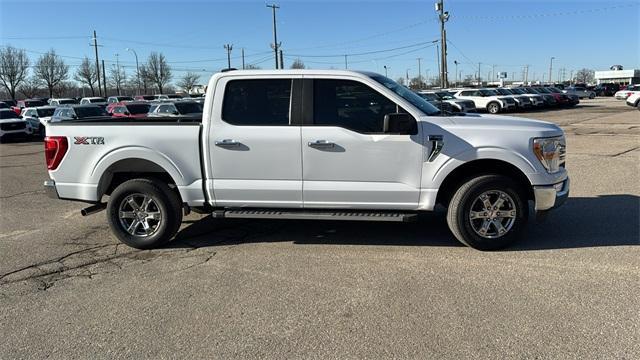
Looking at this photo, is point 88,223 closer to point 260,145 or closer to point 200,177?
point 200,177

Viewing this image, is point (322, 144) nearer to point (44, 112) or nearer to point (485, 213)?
point (485, 213)

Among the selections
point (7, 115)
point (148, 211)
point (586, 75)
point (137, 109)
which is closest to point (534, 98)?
point (137, 109)

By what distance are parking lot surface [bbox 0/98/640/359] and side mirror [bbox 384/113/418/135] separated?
1307 mm

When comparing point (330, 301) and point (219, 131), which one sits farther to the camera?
point (219, 131)

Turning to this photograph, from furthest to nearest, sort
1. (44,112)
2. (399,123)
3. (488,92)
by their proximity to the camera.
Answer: (488,92) → (44,112) → (399,123)

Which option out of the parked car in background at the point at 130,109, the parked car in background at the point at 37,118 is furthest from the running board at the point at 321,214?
the parked car in background at the point at 37,118

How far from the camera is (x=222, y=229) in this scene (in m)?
6.69

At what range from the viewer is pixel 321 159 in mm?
5477

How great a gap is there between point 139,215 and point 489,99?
31094 mm

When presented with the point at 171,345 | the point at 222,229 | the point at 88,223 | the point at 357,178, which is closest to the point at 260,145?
the point at 357,178

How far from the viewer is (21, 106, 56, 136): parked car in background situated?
2570 centimetres

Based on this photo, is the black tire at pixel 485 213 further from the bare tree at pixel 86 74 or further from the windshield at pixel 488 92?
the bare tree at pixel 86 74

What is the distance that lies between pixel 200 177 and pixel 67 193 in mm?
1657

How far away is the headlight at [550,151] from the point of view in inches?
208
